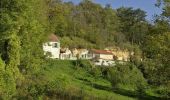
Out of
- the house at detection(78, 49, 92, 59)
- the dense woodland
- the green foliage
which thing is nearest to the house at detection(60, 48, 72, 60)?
the house at detection(78, 49, 92, 59)

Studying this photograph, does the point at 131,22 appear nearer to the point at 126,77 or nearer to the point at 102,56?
the point at 102,56

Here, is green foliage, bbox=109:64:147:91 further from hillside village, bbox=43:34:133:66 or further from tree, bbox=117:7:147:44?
tree, bbox=117:7:147:44

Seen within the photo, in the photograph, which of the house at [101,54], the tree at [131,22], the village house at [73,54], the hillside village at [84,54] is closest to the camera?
the hillside village at [84,54]

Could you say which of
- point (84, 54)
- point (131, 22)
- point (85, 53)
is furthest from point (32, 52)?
point (131, 22)

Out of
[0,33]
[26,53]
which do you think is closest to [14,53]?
[0,33]

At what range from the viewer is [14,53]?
23.4 metres

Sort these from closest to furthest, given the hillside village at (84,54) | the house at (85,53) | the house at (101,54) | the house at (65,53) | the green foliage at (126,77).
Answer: the green foliage at (126,77) → the hillside village at (84,54) → the house at (65,53) → the house at (85,53) → the house at (101,54)

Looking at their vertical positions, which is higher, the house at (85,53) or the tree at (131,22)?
the tree at (131,22)

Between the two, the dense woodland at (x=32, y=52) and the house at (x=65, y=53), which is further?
the house at (x=65, y=53)

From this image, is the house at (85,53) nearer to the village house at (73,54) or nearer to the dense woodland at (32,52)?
the village house at (73,54)

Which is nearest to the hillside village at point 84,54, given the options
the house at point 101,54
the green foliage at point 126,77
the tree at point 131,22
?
the house at point 101,54

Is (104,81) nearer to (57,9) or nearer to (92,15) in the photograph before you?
(57,9)

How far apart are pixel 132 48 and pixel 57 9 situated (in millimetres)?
43267

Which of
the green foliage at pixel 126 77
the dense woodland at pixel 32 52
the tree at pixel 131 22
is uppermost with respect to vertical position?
the tree at pixel 131 22
